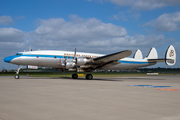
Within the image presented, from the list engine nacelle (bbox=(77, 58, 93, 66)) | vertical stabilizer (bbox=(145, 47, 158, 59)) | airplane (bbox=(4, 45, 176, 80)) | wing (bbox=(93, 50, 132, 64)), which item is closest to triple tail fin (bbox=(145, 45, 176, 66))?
vertical stabilizer (bbox=(145, 47, 158, 59))

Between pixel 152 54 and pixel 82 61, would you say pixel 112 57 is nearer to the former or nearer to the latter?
pixel 82 61

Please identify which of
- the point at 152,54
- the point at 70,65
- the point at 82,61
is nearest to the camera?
the point at 82,61

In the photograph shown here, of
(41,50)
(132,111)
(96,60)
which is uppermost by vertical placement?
(41,50)

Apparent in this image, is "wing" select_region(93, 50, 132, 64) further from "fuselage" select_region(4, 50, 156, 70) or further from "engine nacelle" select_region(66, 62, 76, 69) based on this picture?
"engine nacelle" select_region(66, 62, 76, 69)

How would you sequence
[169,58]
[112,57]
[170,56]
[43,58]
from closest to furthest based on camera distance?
[112,57], [43,58], [169,58], [170,56]

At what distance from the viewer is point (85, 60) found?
1095 inches

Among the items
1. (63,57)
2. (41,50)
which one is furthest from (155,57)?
(41,50)

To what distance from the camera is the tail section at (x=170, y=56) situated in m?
36.8

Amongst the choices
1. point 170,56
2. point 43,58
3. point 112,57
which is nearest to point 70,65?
point 43,58

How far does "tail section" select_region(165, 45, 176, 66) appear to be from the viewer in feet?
121

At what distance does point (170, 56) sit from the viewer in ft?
123

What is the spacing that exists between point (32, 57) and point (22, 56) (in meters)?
1.49

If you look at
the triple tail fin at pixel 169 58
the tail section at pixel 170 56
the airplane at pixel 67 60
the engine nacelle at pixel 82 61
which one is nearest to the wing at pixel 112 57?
the airplane at pixel 67 60

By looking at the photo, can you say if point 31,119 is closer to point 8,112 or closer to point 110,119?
point 8,112
